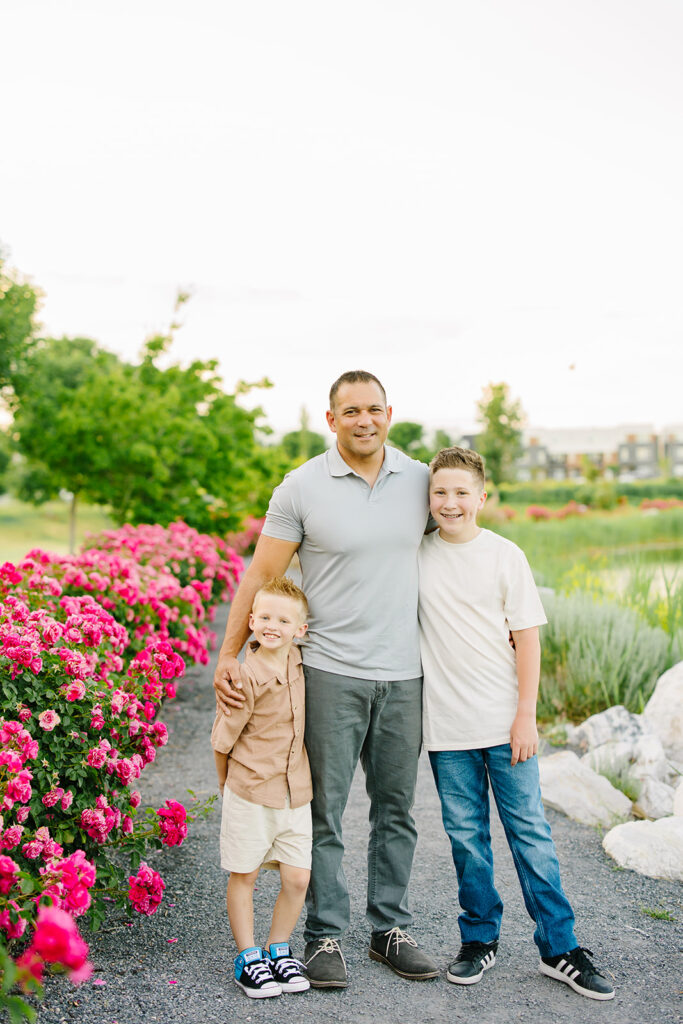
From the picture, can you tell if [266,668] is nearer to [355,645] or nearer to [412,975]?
[355,645]

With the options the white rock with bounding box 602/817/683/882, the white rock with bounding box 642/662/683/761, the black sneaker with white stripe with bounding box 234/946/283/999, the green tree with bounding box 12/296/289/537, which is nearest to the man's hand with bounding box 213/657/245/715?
the black sneaker with white stripe with bounding box 234/946/283/999

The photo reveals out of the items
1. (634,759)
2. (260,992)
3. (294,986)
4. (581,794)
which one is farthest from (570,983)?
(634,759)

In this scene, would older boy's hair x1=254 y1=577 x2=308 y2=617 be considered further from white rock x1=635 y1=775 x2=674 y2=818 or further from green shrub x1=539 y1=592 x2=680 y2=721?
green shrub x1=539 y1=592 x2=680 y2=721

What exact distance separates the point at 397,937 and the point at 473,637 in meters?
1.08

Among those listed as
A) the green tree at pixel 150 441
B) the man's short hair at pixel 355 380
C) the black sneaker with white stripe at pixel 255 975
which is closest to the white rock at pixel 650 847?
the black sneaker with white stripe at pixel 255 975

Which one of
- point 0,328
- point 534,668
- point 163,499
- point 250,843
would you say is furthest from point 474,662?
point 0,328

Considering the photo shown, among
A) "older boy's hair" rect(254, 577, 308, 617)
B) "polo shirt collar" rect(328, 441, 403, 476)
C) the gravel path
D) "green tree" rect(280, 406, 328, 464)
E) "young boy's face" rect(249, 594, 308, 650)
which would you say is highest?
"green tree" rect(280, 406, 328, 464)

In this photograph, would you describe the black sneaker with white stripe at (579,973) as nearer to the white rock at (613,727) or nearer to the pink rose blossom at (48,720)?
the pink rose blossom at (48,720)

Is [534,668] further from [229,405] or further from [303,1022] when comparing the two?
[229,405]

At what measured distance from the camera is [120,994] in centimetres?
280

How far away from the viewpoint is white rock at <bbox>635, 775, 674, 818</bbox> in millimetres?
4637

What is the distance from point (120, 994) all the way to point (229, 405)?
10.3 m

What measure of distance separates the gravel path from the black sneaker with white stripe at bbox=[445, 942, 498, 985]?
27 millimetres

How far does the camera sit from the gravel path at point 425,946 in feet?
9.01
